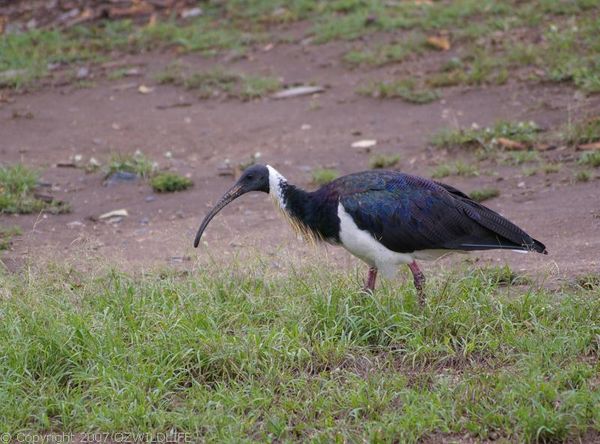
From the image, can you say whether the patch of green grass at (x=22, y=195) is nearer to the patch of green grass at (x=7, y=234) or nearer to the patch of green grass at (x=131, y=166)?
the patch of green grass at (x=7, y=234)

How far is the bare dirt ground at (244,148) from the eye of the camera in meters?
8.91

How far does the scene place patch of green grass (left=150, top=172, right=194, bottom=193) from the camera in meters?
10.7

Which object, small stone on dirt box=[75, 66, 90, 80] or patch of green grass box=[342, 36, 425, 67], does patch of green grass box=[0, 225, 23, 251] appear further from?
patch of green grass box=[342, 36, 425, 67]

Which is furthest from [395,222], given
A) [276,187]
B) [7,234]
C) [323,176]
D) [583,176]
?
[7,234]

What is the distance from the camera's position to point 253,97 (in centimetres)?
1315

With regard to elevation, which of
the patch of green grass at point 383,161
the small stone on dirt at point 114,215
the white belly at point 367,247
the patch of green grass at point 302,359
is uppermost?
the white belly at point 367,247

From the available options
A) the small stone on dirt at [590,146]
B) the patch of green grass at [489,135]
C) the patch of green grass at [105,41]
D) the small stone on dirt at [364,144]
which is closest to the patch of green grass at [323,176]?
the small stone on dirt at [364,144]

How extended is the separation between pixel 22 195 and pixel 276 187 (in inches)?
Answer: 154

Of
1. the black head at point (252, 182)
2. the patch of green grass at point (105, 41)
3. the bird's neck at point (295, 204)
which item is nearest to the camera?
the bird's neck at point (295, 204)

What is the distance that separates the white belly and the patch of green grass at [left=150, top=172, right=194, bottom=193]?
414 cm

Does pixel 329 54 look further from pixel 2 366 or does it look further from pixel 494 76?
pixel 2 366

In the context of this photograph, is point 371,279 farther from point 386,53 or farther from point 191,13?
point 191,13

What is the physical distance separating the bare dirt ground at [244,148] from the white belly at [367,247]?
1012mm

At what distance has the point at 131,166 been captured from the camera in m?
11.2
